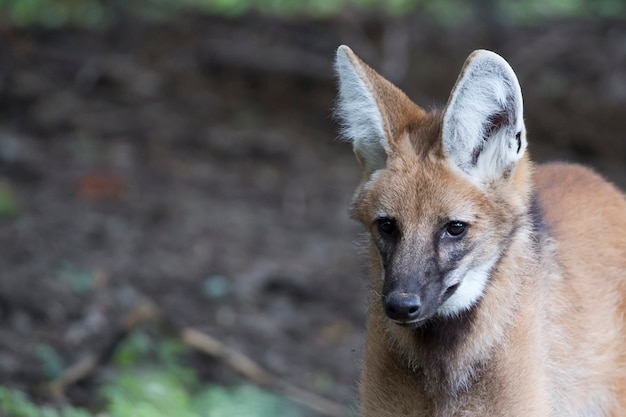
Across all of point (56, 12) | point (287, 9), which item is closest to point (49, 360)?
point (56, 12)

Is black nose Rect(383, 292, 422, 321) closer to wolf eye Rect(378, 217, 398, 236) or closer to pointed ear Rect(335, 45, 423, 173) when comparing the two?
wolf eye Rect(378, 217, 398, 236)

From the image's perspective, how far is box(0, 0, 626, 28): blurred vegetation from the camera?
410 inches

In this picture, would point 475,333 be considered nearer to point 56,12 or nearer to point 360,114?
point 360,114

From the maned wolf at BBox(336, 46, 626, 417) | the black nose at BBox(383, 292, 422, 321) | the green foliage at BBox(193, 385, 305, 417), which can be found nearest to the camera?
the black nose at BBox(383, 292, 422, 321)

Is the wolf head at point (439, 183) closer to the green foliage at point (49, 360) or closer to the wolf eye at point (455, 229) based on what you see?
the wolf eye at point (455, 229)

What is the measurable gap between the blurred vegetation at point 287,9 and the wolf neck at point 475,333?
7.76m

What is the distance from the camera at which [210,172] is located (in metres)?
8.95

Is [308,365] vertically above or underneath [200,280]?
underneath

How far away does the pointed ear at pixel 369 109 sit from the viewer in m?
3.49

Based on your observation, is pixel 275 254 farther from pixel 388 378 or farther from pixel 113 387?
pixel 388 378

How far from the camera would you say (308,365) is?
603cm

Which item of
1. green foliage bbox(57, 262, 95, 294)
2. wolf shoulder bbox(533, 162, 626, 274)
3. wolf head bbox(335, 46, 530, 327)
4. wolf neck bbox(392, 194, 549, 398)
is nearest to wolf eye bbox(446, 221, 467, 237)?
wolf head bbox(335, 46, 530, 327)

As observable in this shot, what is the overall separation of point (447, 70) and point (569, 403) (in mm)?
A: 6963

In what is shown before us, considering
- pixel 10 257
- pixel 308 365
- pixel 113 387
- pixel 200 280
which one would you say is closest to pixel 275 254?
pixel 200 280
